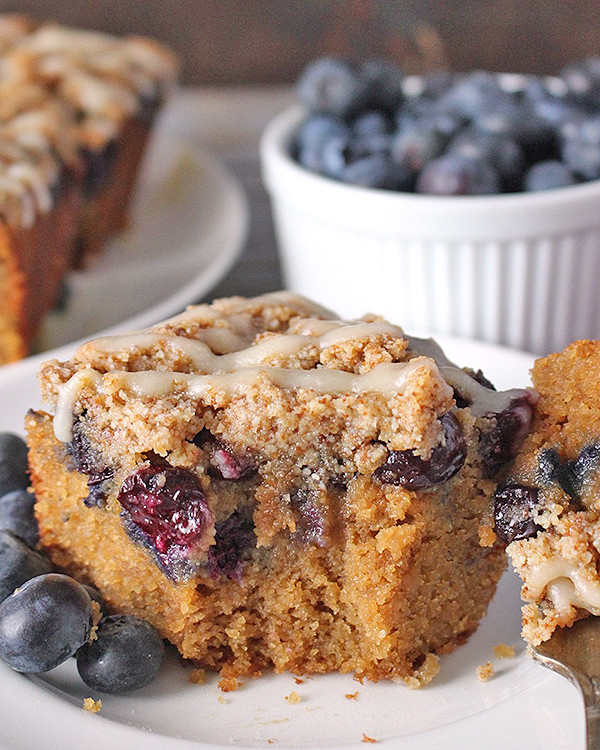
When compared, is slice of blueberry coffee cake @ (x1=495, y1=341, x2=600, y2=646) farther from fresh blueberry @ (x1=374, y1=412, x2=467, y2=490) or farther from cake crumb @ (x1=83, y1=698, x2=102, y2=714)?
cake crumb @ (x1=83, y1=698, x2=102, y2=714)

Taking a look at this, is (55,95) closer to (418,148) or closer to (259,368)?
(418,148)

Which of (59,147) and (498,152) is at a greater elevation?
(498,152)

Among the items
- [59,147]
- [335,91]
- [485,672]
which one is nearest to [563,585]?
[485,672]

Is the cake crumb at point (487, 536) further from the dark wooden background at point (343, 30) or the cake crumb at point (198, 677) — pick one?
the dark wooden background at point (343, 30)

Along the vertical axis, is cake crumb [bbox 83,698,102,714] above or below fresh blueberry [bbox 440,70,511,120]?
below

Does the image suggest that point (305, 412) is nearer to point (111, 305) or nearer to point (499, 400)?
point (499, 400)

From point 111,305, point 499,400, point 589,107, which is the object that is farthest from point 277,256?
point 499,400

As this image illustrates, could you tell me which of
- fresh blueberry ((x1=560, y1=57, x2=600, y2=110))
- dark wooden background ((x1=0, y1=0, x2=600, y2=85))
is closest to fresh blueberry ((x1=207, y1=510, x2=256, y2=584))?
fresh blueberry ((x1=560, y1=57, x2=600, y2=110))

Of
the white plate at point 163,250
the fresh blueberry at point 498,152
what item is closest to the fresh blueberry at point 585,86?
the fresh blueberry at point 498,152
